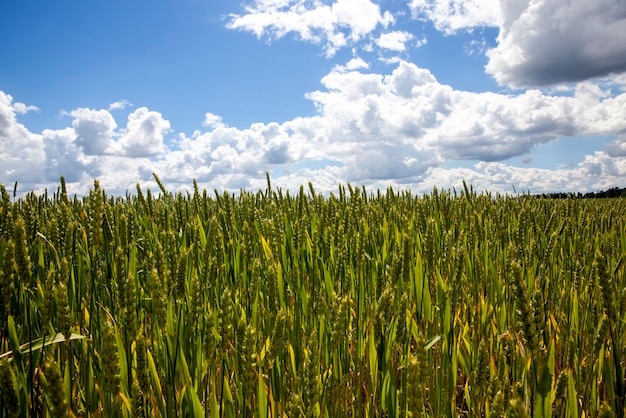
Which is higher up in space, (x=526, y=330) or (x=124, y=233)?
(x=124, y=233)

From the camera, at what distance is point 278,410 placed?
1.52 metres

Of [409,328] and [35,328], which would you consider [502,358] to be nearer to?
[409,328]

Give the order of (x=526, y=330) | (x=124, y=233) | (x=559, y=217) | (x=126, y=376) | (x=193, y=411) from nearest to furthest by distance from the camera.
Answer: (x=526, y=330) → (x=193, y=411) → (x=126, y=376) → (x=124, y=233) → (x=559, y=217)

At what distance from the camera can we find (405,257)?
1.73m

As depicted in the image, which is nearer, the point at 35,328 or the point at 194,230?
the point at 35,328

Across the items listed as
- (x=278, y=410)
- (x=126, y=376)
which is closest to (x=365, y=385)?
(x=278, y=410)

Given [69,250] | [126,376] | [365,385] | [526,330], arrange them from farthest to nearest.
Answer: [69,250], [365,385], [126,376], [526,330]

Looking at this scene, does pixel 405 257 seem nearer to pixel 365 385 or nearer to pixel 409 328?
pixel 409 328

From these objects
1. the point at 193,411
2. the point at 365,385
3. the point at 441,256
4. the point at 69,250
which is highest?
the point at 69,250

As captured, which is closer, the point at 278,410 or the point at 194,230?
the point at 278,410

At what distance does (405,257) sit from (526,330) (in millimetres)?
695

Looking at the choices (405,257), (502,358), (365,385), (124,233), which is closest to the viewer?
(502,358)

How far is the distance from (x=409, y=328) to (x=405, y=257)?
475mm

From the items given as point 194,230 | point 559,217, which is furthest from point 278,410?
point 559,217
